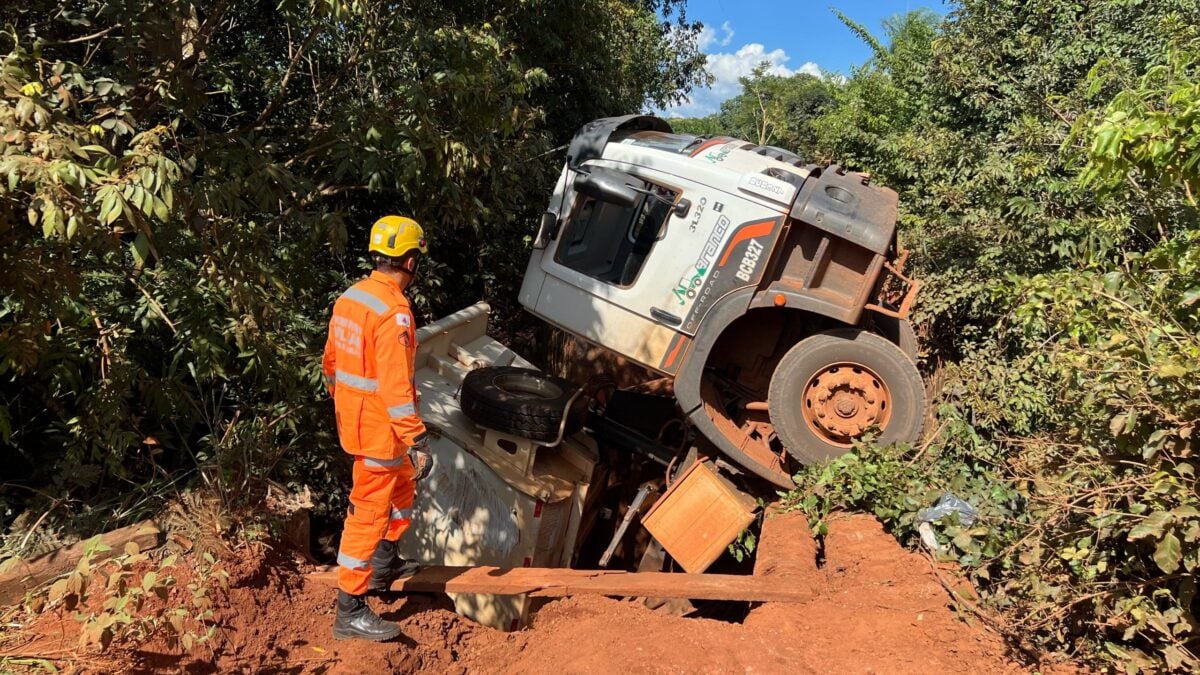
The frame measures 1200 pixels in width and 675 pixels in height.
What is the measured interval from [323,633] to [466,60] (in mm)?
3177

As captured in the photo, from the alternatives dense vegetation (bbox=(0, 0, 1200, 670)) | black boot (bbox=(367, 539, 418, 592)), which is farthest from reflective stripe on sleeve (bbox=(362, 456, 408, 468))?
dense vegetation (bbox=(0, 0, 1200, 670))

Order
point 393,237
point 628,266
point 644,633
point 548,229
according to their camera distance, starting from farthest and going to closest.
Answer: point 548,229, point 628,266, point 644,633, point 393,237

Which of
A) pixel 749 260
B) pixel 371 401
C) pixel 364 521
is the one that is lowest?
pixel 364 521

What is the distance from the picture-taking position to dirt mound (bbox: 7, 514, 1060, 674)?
273 cm

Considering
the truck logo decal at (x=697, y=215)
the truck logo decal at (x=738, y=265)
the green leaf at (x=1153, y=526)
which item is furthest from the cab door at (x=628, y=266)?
the green leaf at (x=1153, y=526)

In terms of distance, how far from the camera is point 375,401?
307cm

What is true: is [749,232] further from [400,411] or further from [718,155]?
[400,411]

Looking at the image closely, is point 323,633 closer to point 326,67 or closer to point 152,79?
point 152,79

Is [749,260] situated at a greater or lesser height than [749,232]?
lesser

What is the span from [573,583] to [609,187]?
2364 mm

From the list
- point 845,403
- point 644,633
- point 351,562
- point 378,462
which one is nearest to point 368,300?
point 378,462

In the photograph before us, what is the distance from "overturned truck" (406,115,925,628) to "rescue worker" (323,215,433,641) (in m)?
1.03

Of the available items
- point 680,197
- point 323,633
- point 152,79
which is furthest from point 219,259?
point 680,197

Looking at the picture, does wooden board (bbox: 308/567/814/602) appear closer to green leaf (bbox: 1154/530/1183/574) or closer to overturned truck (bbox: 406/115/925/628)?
overturned truck (bbox: 406/115/925/628)
